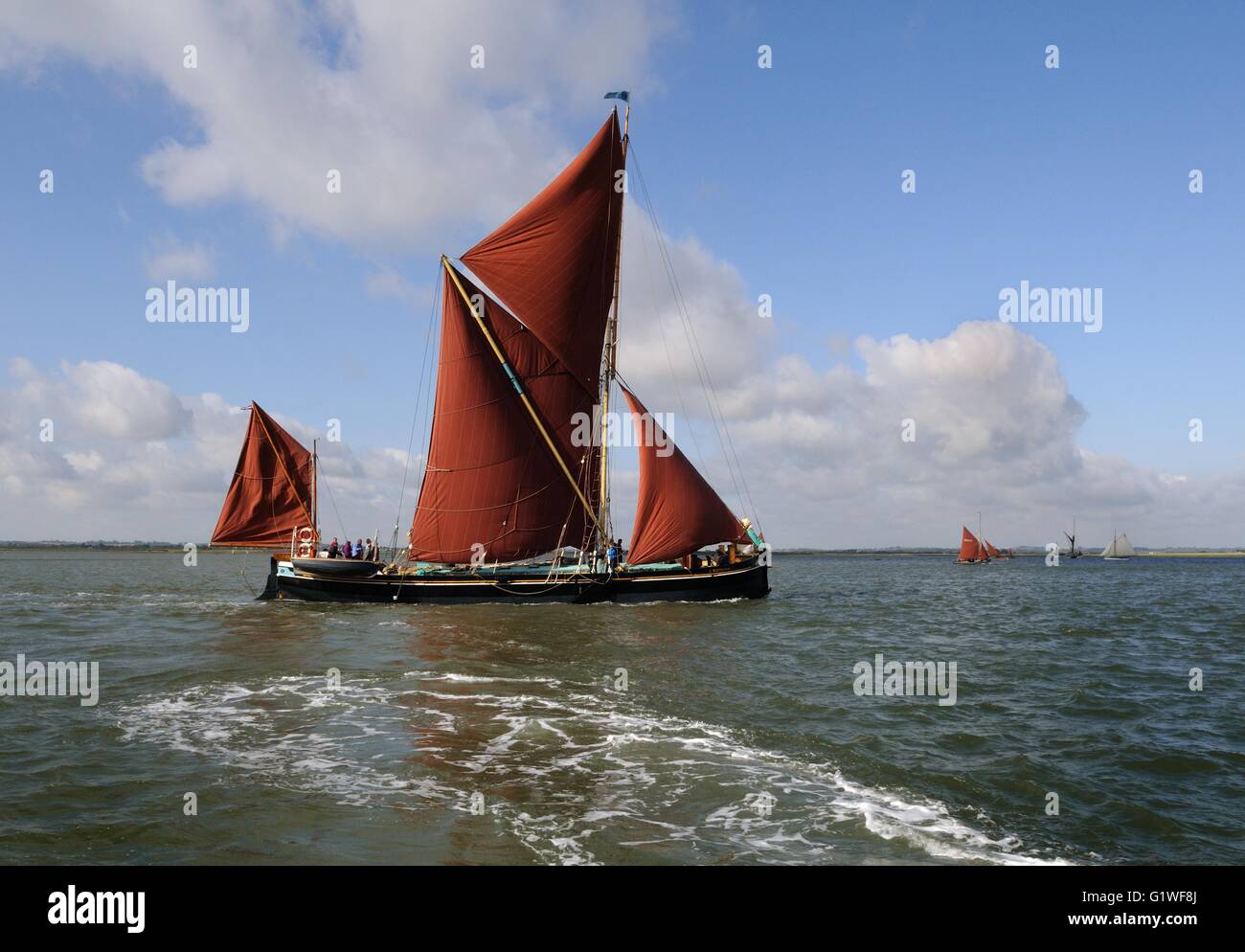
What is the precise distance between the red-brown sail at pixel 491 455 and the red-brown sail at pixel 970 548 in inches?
4822

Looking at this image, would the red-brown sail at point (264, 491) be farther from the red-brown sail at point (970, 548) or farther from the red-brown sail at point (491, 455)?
the red-brown sail at point (970, 548)

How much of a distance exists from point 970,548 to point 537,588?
128529mm

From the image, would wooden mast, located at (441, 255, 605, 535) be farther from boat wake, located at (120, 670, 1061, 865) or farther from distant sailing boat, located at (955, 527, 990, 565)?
distant sailing boat, located at (955, 527, 990, 565)

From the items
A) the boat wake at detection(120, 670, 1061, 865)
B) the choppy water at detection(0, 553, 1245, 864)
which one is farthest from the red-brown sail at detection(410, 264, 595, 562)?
the boat wake at detection(120, 670, 1061, 865)

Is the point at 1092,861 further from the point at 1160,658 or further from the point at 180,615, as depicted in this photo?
the point at 180,615

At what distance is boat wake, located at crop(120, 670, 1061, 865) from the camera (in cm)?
930

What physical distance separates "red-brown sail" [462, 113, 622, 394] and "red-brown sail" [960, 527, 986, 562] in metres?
122

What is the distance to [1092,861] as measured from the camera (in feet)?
29.8

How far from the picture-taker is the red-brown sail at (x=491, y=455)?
140ft

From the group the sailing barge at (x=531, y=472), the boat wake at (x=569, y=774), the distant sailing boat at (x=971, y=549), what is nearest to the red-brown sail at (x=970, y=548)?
the distant sailing boat at (x=971, y=549)

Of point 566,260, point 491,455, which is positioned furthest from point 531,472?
point 566,260

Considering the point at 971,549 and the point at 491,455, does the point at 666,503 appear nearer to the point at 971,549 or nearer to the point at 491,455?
the point at 491,455
